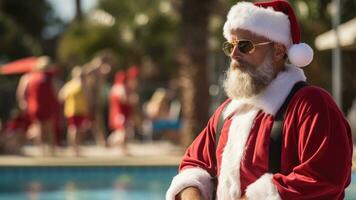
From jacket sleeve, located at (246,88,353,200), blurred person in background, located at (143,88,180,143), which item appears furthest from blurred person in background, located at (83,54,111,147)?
jacket sleeve, located at (246,88,353,200)

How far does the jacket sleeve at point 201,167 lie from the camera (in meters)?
3.26

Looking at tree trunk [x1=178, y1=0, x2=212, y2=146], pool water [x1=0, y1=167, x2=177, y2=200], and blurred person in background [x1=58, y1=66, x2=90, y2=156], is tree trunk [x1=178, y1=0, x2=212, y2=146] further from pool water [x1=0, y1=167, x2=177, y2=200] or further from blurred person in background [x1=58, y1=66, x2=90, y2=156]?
pool water [x1=0, y1=167, x2=177, y2=200]

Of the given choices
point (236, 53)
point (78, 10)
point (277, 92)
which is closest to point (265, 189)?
point (277, 92)

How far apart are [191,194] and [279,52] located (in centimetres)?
59

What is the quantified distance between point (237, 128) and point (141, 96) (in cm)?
2040

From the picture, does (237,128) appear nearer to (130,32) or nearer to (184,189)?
(184,189)

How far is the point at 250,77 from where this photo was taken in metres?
3.12

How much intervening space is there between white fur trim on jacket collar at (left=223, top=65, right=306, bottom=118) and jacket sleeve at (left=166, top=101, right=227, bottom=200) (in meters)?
0.21

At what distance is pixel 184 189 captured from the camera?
10.7 feet

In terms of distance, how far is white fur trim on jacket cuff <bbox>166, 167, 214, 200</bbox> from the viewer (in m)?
3.24

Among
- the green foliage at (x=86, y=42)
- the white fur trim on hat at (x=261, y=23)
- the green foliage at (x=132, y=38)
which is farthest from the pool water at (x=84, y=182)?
the green foliage at (x=86, y=42)

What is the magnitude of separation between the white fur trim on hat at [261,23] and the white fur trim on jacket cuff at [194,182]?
492 mm

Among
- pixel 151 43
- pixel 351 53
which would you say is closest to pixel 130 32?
pixel 151 43

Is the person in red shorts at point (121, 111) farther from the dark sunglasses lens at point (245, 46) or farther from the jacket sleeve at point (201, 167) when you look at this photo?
the dark sunglasses lens at point (245, 46)
